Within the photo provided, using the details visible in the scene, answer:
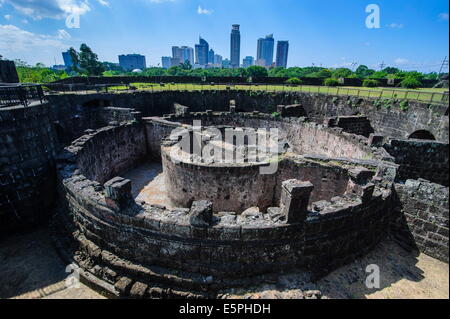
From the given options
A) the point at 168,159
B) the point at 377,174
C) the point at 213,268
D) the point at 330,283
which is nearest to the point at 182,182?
the point at 168,159

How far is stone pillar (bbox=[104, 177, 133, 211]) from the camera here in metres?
6.48

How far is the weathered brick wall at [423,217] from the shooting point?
741 cm

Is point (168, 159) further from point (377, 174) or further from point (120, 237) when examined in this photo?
point (377, 174)

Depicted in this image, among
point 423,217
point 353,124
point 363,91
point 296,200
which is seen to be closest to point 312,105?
point 353,124

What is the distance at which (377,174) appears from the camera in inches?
362

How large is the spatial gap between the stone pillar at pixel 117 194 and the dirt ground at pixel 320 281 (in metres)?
2.67

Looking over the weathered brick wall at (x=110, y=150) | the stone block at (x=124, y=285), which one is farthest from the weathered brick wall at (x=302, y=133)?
the stone block at (x=124, y=285)

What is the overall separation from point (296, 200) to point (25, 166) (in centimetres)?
971

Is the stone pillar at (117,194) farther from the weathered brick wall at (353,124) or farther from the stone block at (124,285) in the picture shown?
the weathered brick wall at (353,124)

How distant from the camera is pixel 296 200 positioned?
611cm

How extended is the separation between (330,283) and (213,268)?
3.42m

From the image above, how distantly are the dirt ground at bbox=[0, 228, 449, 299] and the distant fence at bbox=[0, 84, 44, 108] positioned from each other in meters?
5.36

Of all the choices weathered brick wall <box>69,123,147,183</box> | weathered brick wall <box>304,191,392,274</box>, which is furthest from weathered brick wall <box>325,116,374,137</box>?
weathered brick wall <box>69,123,147,183</box>

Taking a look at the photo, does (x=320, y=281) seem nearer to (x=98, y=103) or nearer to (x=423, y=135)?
(x=423, y=135)
